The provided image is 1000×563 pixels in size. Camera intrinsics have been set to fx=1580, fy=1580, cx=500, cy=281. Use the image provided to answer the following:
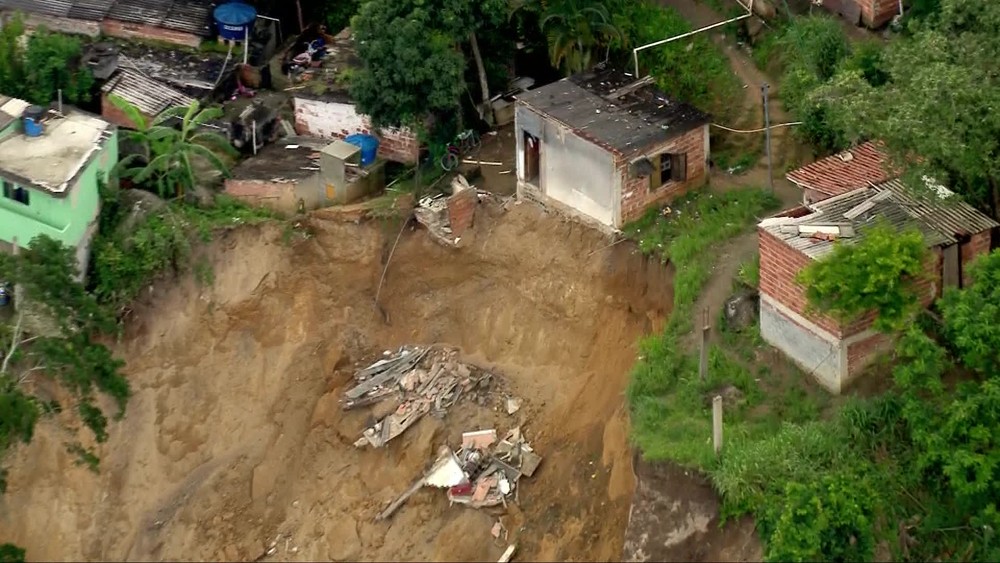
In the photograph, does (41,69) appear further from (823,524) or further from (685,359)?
(823,524)

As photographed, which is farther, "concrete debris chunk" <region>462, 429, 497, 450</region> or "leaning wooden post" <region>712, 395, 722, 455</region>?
"concrete debris chunk" <region>462, 429, 497, 450</region>

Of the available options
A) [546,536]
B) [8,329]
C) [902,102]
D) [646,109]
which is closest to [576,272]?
[646,109]

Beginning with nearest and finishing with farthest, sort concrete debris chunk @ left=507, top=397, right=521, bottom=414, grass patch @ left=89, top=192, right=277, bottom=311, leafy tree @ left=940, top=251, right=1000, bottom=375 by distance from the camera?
1. leafy tree @ left=940, top=251, right=1000, bottom=375
2. concrete debris chunk @ left=507, top=397, right=521, bottom=414
3. grass patch @ left=89, top=192, right=277, bottom=311

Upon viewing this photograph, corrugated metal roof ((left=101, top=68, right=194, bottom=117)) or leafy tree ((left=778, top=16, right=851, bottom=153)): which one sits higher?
leafy tree ((left=778, top=16, right=851, bottom=153))

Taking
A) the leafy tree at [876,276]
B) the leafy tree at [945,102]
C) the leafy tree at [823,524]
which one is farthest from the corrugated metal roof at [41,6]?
the leafy tree at [823,524]

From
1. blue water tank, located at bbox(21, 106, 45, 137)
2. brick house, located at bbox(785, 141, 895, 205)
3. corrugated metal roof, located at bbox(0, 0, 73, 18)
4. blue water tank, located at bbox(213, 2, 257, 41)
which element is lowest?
blue water tank, located at bbox(21, 106, 45, 137)

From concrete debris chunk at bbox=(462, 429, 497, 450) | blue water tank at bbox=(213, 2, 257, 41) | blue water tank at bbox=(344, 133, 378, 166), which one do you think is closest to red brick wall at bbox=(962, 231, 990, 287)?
concrete debris chunk at bbox=(462, 429, 497, 450)

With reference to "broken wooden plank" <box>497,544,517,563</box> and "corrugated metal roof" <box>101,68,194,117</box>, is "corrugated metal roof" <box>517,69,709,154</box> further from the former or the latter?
"corrugated metal roof" <box>101,68,194,117</box>
